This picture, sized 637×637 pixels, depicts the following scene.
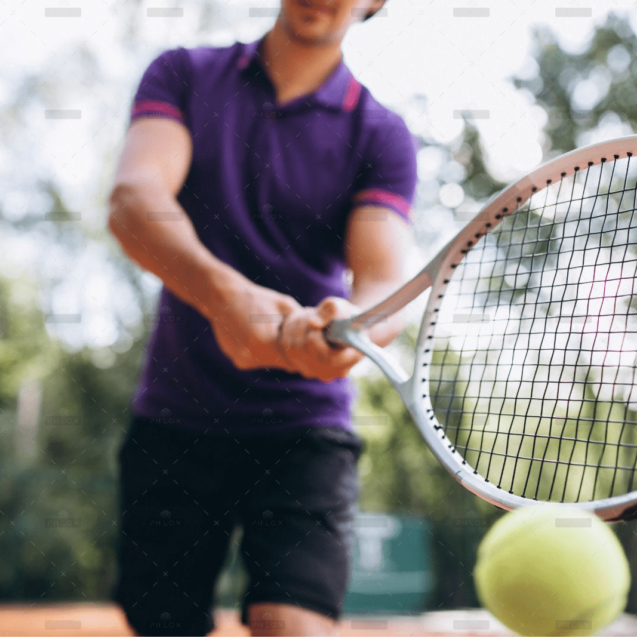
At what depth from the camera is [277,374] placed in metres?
1.21

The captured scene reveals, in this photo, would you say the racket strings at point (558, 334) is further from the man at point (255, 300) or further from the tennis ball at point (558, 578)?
the man at point (255, 300)

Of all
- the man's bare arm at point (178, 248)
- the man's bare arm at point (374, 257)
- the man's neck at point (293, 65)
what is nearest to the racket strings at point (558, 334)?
the man's bare arm at point (374, 257)

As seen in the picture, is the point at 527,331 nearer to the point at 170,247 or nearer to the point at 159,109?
the point at 170,247

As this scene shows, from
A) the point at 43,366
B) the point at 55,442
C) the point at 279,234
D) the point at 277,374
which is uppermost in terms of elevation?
the point at 279,234

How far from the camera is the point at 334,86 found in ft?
4.48

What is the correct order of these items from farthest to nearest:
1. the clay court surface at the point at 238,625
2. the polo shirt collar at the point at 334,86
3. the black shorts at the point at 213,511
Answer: the clay court surface at the point at 238,625, the polo shirt collar at the point at 334,86, the black shorts at the point at 213,511

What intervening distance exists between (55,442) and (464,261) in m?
6.77

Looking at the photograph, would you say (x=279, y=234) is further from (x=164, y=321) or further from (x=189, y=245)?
(x=164, y=321)

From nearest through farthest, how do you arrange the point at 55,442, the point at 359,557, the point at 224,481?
1. the point at 224,481
2. the point at 359,557
3. the point at 55,442

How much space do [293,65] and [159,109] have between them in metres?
0.27

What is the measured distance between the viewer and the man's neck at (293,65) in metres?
1.37

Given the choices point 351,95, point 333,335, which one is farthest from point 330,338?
point 351,95

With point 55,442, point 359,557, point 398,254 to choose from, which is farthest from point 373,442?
point 398,254

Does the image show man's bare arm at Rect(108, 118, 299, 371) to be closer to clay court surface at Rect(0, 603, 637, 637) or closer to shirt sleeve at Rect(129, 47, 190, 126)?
shirt sleeve at Rect(129, 47, 190, 126)
